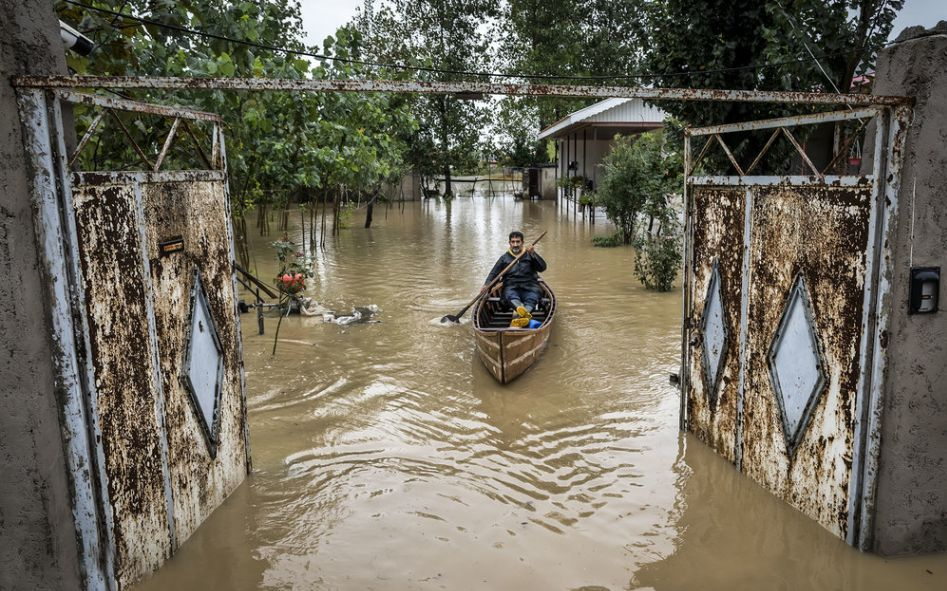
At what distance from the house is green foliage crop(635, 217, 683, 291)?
9.21m

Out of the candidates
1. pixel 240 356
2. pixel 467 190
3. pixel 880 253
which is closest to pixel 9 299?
pixel 240 356

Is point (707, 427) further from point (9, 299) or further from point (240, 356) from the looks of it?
point (9, 299)

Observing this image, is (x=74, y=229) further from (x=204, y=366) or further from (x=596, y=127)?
(x=596, y=127)

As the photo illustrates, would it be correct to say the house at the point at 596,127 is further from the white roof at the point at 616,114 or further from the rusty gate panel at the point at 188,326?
the rusty gate panel at the point at 188,326

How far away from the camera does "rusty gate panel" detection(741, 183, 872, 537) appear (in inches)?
168

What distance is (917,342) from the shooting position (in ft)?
13.3

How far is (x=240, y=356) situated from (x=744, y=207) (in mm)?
4282

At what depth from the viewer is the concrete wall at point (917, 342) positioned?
3.88 metres

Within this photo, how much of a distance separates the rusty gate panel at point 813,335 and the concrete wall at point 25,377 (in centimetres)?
458

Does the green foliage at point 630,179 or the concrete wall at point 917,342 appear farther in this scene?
the green foliage at point 630,179

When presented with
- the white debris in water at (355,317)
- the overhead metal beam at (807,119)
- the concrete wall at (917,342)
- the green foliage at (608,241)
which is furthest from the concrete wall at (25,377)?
the green foliage at (608,241)

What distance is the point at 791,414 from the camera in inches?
193

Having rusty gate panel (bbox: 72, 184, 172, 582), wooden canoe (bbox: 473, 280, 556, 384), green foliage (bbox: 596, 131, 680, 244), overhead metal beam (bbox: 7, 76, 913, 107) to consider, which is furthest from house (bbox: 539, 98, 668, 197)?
rusty gate panel (bbox: 72, 184, 172, 582)

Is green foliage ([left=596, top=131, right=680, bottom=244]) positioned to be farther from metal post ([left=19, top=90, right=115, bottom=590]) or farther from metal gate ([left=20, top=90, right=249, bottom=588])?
metal post ([left=19, top=90, right=115, bottom=590])
